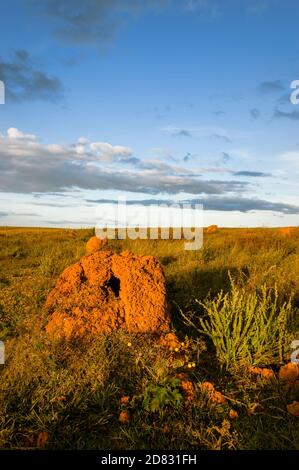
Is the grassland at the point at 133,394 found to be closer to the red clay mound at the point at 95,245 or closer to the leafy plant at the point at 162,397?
the leafy plant at the point at 162,397

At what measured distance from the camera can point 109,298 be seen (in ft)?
17.0

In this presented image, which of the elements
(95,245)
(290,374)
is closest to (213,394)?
(290,374)

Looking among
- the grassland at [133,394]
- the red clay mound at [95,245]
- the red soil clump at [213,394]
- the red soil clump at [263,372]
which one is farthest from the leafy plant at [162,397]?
the red clay mound at [95,245]

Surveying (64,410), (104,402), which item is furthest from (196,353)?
(64,410)

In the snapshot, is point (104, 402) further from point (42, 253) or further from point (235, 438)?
point (42, 253)

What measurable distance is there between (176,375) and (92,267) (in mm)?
2044

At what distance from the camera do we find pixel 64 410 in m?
3.60

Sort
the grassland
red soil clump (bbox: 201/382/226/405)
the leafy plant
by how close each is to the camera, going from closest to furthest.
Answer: the grassland, the leafy plant, red soil clump (bbox: 201/382/226/405)

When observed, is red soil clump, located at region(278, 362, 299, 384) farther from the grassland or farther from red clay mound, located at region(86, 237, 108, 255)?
red clay mound, located at region(86, 237, 108, 255)

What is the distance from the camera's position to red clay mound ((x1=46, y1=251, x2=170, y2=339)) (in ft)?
15.9

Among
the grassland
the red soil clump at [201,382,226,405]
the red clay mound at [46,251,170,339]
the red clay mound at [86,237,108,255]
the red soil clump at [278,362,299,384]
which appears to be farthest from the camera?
the red clay mound at [86,237,108,255]

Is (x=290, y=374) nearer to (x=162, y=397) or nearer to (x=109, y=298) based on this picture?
(x=162, y=397)

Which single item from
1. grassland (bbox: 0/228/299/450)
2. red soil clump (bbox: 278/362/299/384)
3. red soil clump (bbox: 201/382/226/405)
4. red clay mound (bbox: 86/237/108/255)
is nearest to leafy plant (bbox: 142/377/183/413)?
grassland (bbox: 0/228/299/450)

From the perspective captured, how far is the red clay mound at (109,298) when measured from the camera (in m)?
4.86
